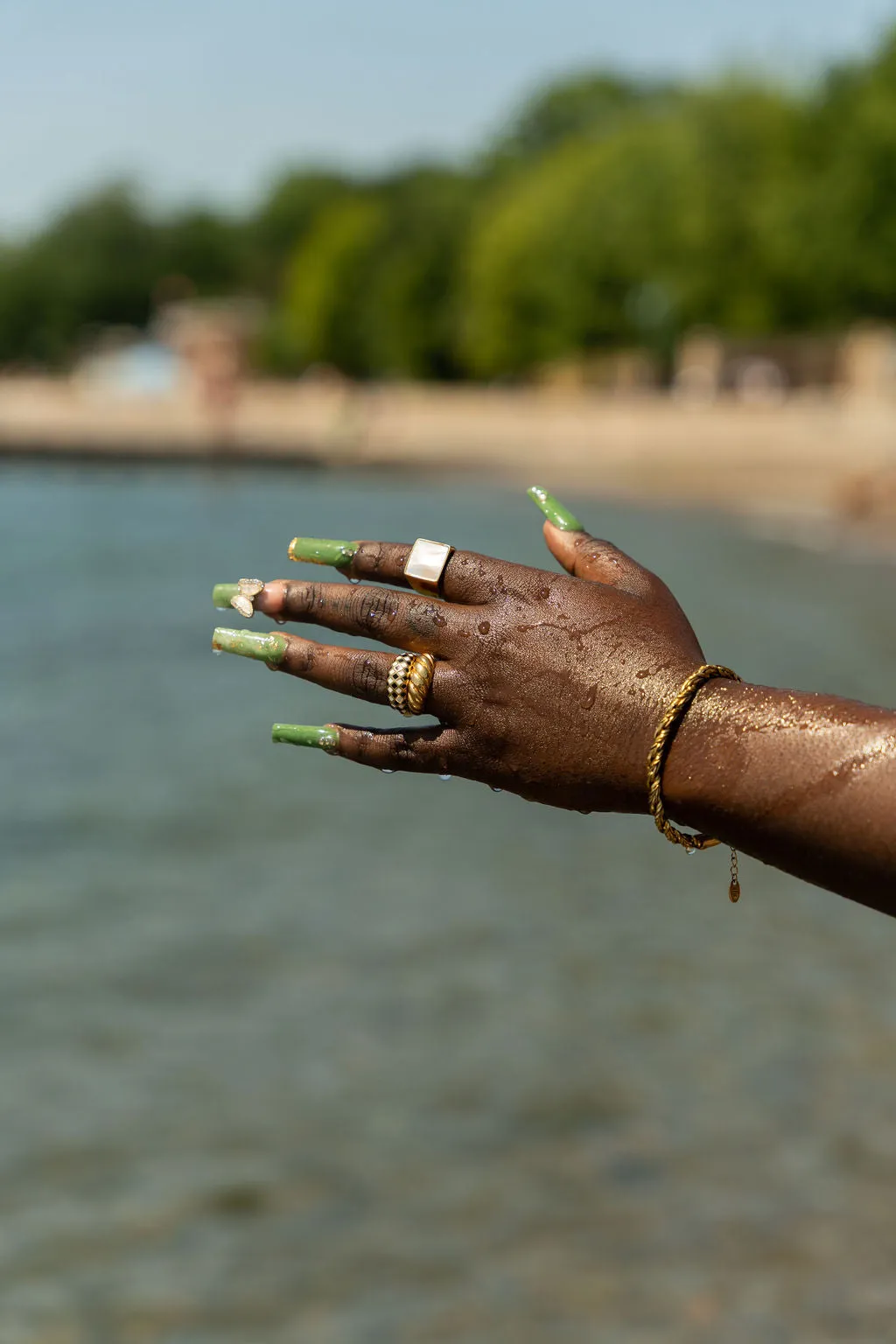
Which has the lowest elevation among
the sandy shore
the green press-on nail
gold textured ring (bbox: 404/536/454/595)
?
the green press-on nail

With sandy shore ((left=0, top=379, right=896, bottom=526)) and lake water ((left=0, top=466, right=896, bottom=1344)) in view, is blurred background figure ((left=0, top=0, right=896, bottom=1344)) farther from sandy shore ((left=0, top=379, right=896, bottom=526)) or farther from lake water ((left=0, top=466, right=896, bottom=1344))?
sandy shore ((left=0, top=379, right=896, bottom=526))

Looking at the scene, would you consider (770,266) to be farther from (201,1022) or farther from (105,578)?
(201,1022)

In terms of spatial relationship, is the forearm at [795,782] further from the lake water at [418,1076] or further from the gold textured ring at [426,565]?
the lake water at [418,1076]

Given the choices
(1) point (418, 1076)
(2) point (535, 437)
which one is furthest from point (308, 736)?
(2) point (535, 437)

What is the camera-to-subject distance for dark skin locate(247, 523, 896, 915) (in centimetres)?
195

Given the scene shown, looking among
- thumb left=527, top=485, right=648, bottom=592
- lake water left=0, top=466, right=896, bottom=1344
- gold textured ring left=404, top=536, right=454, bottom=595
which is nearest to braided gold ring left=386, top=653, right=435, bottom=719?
gold textured ring left=404, top=536, right=454, bottom=595

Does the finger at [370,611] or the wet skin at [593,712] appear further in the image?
the finger at [370,611]

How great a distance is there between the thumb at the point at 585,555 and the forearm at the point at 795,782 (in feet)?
0.72

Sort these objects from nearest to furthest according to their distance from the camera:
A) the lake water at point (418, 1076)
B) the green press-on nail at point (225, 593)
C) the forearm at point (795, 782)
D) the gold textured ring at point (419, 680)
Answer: the forearm at point (795, 782) < the gold textured ring at point (419, 680) < the green press-on nail at point (225, 593) < the lake water at point (418, 1076)

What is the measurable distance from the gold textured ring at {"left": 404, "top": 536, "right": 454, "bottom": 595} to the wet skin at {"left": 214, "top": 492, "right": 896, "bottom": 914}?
1cm

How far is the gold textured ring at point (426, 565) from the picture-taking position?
221 centimetres

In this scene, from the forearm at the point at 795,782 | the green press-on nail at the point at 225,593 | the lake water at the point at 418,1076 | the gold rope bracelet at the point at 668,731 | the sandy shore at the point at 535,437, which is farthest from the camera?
the sandy shore at the point at 535,437

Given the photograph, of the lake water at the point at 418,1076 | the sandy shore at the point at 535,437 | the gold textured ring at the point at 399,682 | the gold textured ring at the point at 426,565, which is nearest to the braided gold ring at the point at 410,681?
the gold textured ring at the point at 399,682

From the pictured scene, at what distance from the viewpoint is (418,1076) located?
23.6 feet
